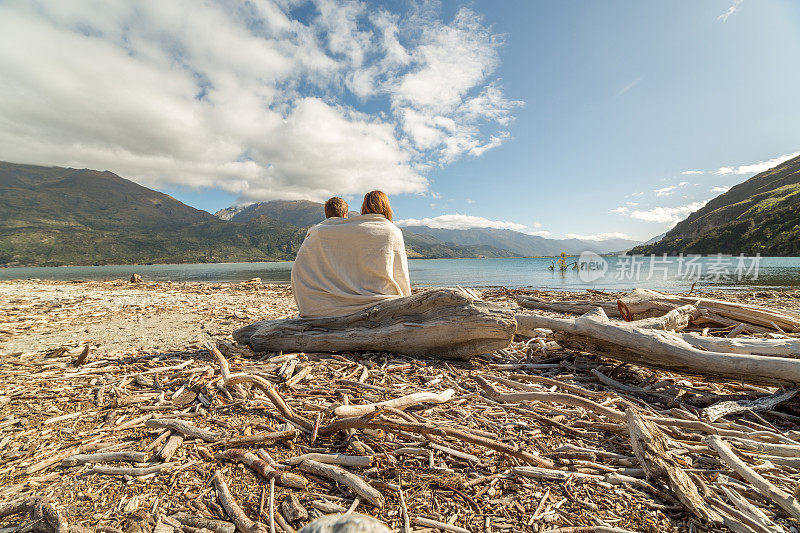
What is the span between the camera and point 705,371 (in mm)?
4020

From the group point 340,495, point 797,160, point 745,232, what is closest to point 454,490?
point 340,495

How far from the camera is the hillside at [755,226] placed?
69812 millimetres

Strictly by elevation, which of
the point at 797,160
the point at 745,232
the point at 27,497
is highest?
the point at 797,160

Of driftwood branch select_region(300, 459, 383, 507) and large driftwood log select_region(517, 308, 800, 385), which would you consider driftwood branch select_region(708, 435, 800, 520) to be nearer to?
large driftwood log select_region(517, 308, 800, 385)

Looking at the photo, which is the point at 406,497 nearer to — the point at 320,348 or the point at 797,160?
the point at 320,348

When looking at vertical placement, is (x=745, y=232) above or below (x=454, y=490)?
above

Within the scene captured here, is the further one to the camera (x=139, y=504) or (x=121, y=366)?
(x=121, y=366)

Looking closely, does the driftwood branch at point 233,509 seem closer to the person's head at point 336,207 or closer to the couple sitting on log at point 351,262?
the couple sitting on log at point 351,262

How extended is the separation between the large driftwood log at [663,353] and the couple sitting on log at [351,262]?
299 centimetres

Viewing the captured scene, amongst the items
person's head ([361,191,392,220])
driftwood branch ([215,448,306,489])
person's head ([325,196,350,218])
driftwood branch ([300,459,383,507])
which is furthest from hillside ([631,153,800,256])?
driftwood branch ([215,448,306,489])

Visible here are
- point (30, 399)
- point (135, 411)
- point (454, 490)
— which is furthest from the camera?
point (30, 399)

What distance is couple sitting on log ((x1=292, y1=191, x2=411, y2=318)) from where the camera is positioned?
5.40m

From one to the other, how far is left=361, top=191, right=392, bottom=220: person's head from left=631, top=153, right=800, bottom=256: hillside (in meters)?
102

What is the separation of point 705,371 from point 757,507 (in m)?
2.48
